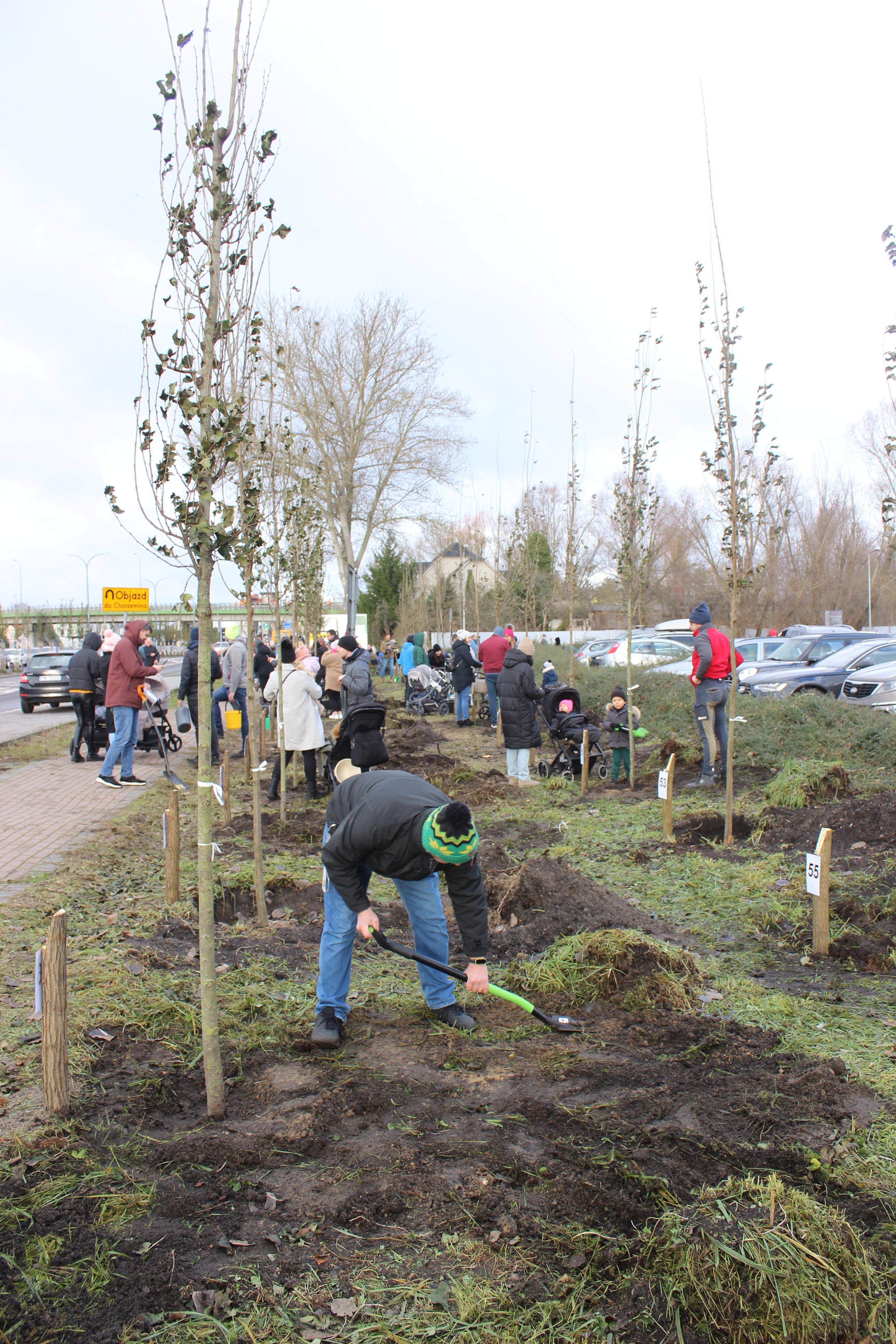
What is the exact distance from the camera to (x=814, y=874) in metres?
5.08

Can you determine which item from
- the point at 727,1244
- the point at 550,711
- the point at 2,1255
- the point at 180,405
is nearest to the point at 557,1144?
the point at 727,1244

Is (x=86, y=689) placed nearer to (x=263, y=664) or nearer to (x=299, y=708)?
(x=263, y=664)

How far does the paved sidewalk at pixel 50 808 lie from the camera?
24.3 ft

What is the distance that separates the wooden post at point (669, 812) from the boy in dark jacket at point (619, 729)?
7.88ft

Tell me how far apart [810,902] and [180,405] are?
5196 millimetres

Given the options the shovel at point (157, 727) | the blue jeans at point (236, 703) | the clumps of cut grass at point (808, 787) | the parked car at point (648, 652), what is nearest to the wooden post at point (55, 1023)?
the clumps of cut grass at point (808, 787)

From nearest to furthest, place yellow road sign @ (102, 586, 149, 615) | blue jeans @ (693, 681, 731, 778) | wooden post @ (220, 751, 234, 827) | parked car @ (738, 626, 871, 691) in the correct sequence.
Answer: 1. wooden post @ (220, 751, 234, 827)
2. blue jeans @ (693, 681, 731, 778)
3. parked car @ (738, 626, 871, 691)
4. yellow road sign @ (102, 586, 149, 615)

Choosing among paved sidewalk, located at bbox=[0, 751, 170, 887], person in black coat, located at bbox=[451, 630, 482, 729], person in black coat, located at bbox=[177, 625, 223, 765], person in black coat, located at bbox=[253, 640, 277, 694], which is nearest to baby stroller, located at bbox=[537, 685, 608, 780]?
person in black coat, located at bbox=[253, 640, 277, 694]

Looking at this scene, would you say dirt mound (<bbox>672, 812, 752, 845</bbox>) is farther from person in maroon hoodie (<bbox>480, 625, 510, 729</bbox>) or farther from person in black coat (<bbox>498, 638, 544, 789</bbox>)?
person in maroon hoodie (<bbox>480, 625, 510, 729</bbox>)

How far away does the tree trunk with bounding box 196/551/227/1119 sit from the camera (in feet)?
11.2

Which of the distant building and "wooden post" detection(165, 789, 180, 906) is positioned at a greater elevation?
the distant building

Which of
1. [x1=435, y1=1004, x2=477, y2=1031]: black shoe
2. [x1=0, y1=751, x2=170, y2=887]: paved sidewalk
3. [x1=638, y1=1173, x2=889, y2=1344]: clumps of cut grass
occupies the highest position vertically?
[x1=638, y1=1173, x2=889, y2=1344]: clumps of cut grass

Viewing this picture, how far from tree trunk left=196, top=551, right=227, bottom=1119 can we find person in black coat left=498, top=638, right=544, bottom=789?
23.5 feet

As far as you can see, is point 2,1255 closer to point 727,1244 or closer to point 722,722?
point 727,1244
